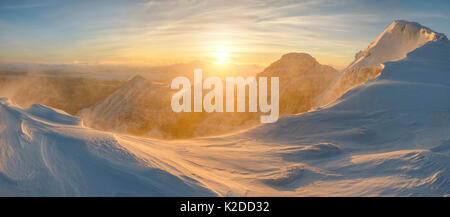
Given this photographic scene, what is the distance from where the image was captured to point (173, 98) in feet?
147

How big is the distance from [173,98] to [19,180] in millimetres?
40549

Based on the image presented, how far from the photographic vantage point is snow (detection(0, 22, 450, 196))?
4.83m

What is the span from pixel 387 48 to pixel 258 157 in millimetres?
20517

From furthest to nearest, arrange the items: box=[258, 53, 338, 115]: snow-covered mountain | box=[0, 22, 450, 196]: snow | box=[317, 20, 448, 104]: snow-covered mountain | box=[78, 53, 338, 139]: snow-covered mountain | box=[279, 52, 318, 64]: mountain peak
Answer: box=[279, 52, 318, 64]: mountain peak
box=[258, 53, 338, 115]: snow-covered mountain
box=[78, 53, 338, 139]: snow-covered mountain
box=[317, 20, 448, 104]: snow-covered mountain
box=[0, 22, 450, 196]: snow

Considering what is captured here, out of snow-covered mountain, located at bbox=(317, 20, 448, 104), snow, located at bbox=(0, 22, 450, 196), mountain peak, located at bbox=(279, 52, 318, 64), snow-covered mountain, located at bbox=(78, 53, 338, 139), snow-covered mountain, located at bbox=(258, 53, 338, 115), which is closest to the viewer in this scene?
snow, located at bbox=(0, 22, 450, 196)

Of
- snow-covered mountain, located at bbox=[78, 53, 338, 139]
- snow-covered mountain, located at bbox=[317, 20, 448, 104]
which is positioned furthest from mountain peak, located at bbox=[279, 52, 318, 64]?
snow-covered mountain, located at bbox=[317, 20, 448, 104]

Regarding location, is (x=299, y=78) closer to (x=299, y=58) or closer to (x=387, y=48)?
(x=299, y=58)

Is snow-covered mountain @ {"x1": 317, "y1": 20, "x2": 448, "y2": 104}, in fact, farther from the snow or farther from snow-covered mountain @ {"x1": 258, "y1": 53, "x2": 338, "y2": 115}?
snow-covered mountain @ {"x1": 258, "y1": 53, "x2": 338, "y2": 115}

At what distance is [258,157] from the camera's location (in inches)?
311

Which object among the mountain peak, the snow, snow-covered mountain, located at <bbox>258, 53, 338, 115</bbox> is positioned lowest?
the snow

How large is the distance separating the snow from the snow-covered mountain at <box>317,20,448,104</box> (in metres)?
9.30

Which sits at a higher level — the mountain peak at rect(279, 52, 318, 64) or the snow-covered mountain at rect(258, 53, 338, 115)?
the mountain peak at rect(279, 52, 318, 64)
